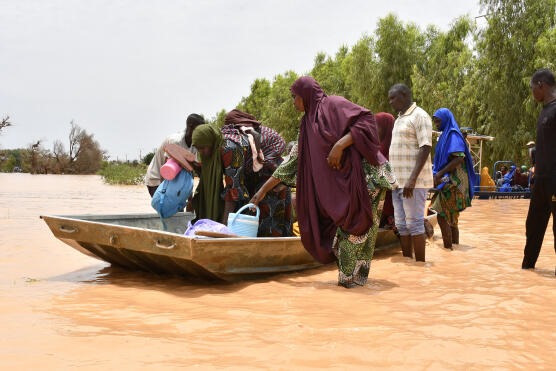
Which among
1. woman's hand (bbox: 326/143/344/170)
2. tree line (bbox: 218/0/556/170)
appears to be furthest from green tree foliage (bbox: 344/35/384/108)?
woman's hand (bbox: 326/143/344/170)

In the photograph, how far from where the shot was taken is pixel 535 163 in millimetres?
5176

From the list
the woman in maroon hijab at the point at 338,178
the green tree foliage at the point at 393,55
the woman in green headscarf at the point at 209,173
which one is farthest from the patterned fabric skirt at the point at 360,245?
the green tree foliage at the point at 393,55

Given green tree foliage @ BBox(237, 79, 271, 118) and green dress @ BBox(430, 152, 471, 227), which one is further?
green tree foliage @ BBox(237, 79, 271, 118)

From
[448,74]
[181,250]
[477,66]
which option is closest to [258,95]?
[448,74]

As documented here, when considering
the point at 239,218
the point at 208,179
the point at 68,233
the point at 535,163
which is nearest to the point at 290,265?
the point at 239,218

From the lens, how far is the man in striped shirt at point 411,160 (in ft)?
17.8

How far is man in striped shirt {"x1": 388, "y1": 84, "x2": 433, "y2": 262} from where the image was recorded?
5.44 metres

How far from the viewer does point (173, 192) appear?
5.53 m

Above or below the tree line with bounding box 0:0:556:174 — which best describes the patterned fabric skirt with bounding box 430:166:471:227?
below

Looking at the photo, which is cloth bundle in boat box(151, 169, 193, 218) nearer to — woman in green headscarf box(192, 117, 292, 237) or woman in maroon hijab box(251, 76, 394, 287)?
woman in green headscarf box(192, 117, 292, 237)

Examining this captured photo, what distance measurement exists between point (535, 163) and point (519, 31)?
725 inches

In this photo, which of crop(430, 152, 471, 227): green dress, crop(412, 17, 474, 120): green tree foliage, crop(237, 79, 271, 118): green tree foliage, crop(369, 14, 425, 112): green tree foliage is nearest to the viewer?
crop(430, 152, 471, 227): green dress

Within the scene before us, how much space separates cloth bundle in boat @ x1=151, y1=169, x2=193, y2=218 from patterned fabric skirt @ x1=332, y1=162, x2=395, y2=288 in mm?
1710

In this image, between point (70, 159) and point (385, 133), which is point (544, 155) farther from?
point (70, 159)
